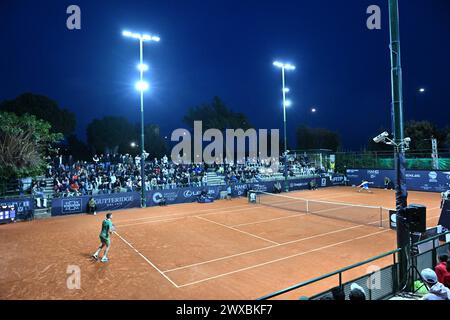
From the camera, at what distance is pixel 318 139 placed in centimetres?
7512

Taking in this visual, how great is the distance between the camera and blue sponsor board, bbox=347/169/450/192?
3169 centimetres

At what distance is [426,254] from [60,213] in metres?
23.7

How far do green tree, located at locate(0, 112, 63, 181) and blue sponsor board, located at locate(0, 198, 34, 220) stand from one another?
3259mm

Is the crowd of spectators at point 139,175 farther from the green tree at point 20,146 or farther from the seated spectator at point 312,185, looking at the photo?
the seated spectator at point 312,185

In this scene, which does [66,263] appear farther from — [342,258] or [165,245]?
[342,258]

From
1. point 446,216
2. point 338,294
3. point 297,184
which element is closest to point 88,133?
point 297,184

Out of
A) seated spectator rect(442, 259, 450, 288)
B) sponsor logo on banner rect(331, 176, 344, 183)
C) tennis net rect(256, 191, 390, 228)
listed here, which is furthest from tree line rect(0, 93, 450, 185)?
seated spectator rect(442, 259, 450, 288)

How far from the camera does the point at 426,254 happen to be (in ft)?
27.1

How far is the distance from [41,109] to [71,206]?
27058 millimetres

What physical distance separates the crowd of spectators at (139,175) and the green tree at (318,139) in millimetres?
32935

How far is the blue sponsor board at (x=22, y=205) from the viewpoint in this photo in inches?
853

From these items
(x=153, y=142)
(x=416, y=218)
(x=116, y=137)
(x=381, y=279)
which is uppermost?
(x=116, y=137)

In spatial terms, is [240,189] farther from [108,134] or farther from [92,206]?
[108,134]

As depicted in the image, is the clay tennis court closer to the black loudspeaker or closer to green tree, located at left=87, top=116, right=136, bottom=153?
the black loudspeaker
